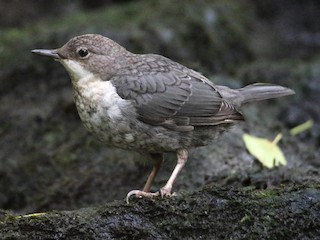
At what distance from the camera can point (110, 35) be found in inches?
320

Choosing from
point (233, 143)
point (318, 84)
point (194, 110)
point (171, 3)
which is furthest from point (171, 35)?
point (194, 110)

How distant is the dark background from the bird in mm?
619

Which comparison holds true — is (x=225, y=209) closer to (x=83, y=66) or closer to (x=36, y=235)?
(x=36, y=235)

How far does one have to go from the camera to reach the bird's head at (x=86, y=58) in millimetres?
5070

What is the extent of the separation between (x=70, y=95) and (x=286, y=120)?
1.98m

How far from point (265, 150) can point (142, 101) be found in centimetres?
153

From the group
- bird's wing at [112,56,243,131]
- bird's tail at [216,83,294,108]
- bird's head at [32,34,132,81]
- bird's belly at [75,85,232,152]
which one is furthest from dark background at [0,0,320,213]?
bird's head at [32,34,132,81]

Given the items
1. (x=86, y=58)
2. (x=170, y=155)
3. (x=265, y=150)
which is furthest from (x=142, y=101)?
(x=265, y=150)

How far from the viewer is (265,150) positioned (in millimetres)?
6184

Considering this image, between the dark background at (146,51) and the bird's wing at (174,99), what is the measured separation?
619 millimetres

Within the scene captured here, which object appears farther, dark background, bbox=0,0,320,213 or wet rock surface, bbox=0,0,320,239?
dark background, bbox=0,0,320,213

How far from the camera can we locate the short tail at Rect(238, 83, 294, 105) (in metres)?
5.64

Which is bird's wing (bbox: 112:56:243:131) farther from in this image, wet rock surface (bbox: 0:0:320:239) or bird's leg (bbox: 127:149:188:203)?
wet rock surface (bbox: 0:0:320:239)

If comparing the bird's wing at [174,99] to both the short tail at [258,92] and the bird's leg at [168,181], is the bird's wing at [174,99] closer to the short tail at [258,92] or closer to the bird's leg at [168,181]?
the bird's leg at [168,181]
